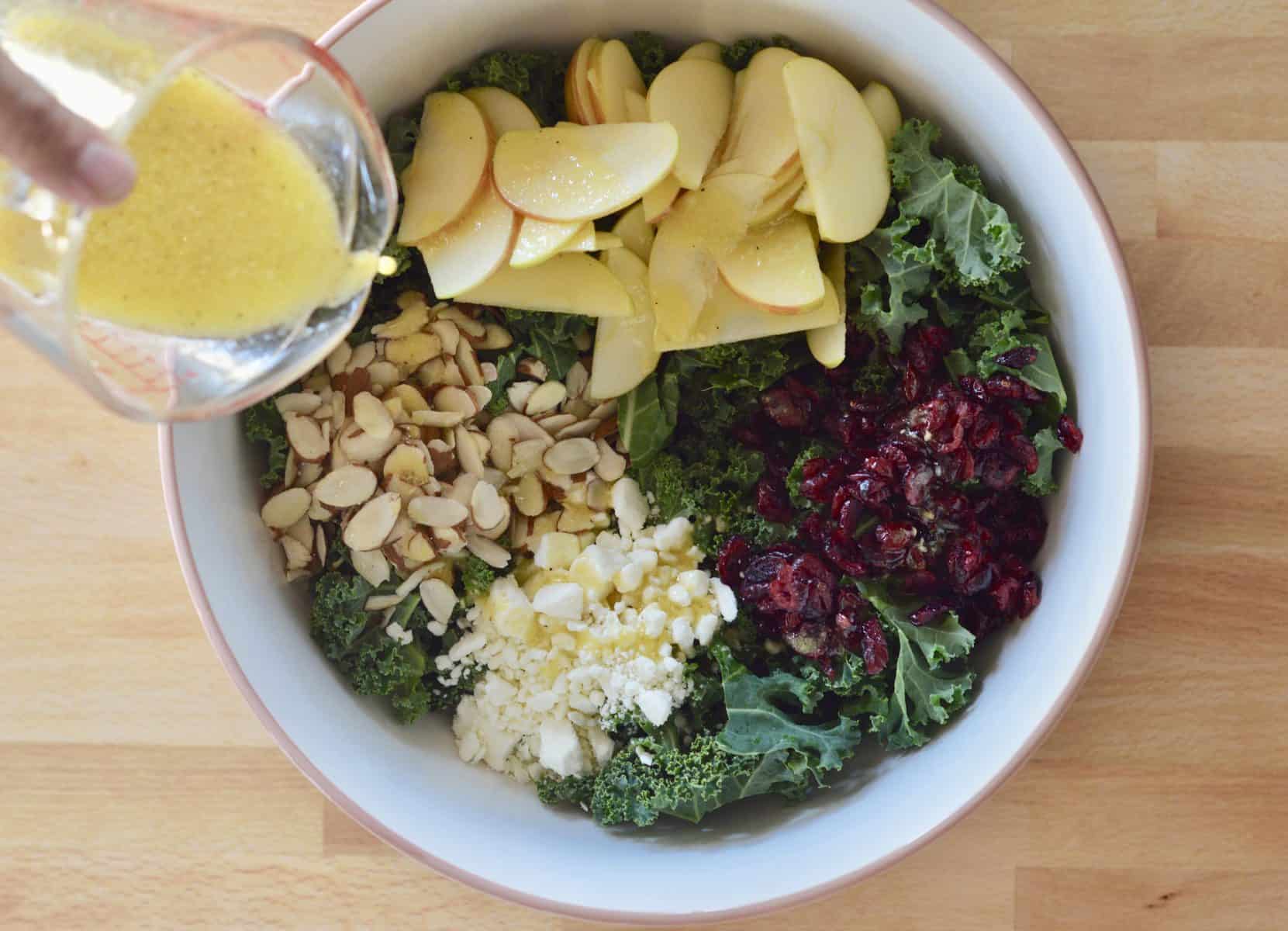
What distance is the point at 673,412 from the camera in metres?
1.40

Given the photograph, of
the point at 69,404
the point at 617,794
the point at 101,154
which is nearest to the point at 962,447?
the point at 617,794

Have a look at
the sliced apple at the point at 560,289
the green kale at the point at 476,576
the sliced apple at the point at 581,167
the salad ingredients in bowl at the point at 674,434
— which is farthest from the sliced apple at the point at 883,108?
the green kale at the point at 476,576

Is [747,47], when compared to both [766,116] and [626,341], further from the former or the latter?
[626,341]

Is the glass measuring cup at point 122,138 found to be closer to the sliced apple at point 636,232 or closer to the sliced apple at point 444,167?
the sliced apple at point 444,167

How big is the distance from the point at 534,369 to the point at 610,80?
13.5 inches

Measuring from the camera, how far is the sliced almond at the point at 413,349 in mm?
1348

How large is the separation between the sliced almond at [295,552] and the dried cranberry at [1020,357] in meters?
0.82

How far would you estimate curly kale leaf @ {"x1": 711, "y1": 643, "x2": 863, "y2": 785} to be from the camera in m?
1.31

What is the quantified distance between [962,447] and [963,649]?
0.74 ft

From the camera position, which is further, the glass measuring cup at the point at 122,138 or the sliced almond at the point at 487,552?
the sliced almond at the point at 487,552

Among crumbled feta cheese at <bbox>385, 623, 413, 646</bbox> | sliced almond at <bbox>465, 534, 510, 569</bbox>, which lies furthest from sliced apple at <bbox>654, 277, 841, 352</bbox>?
crumbled feta cheese at <bbox>385, 623, 413, 646</bbox>

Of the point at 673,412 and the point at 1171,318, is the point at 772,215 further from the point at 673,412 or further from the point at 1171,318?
the point at 1171,318

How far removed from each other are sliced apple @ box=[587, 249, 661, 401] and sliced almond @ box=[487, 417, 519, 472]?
4.5 inches

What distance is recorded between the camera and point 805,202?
1.29 metres
